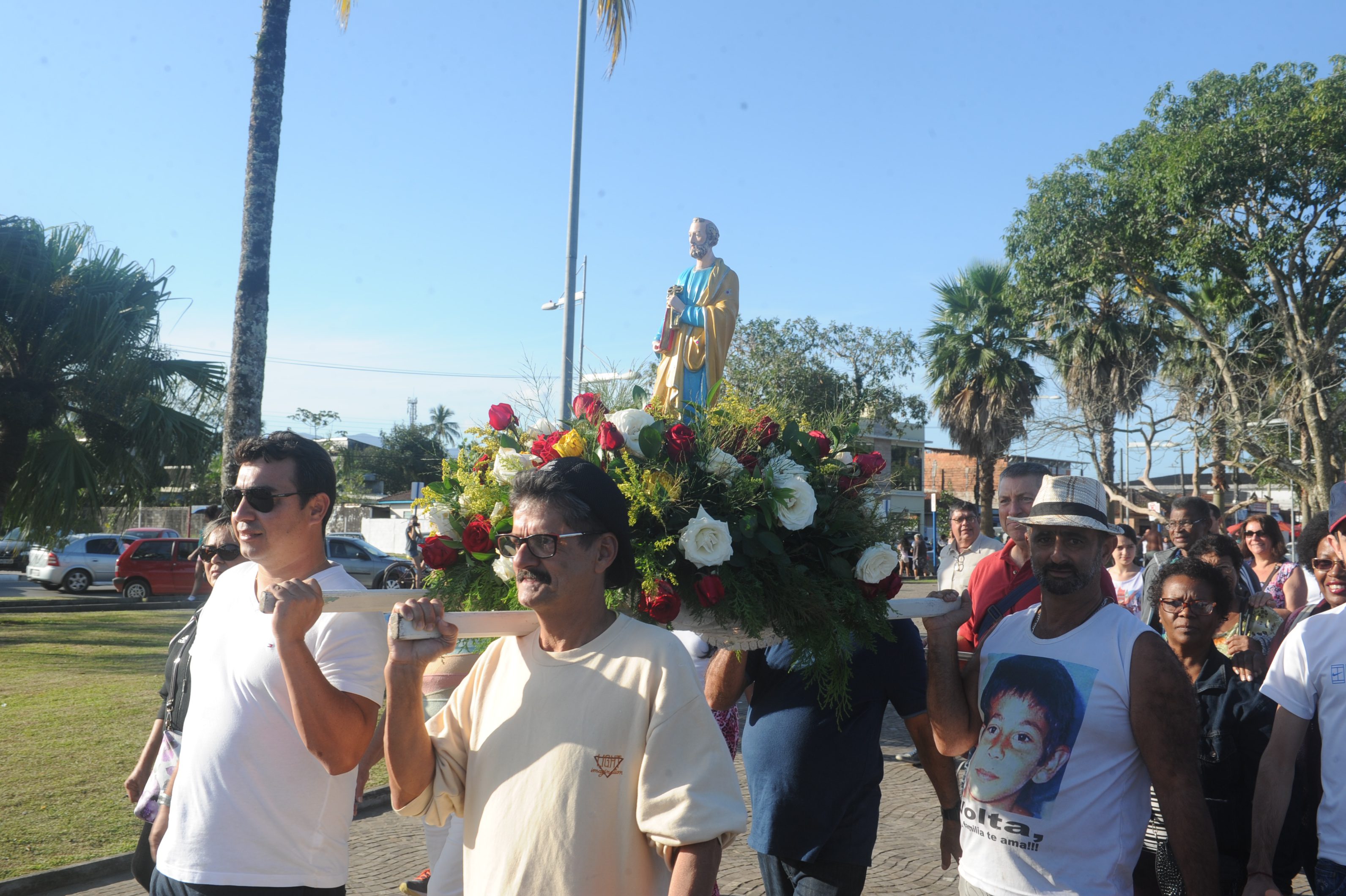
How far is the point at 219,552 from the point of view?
176 inches

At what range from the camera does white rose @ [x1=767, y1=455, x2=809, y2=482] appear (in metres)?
2.81

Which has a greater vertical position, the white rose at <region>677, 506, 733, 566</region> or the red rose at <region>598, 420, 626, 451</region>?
the red rose at <region>598, 420, 626, 451</region>

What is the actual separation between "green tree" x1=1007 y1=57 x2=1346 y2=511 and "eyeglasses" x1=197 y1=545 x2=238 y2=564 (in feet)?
75.4

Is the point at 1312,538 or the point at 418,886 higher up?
the point at 1312,538

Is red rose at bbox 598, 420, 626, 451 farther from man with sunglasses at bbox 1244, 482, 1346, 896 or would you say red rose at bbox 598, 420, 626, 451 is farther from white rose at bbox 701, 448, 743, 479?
man with sunglasses at bbox 1244, 482, 1346, 896

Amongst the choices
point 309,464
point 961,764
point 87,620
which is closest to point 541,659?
point 309,464

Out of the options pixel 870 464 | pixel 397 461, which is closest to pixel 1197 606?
pixel 870 464

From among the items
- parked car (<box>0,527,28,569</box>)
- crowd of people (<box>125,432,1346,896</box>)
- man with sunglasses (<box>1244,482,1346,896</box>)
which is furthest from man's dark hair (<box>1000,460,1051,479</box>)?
parked car (<box>0,527,28,569</box>)

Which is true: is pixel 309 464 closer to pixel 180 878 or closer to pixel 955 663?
pixel 180 878

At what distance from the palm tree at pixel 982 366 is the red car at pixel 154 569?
69.4ft

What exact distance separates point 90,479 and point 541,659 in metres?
14.9

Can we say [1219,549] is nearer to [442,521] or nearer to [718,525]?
[718,525]

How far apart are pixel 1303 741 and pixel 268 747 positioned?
3.04 m

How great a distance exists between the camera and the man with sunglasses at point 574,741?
7.00ft
